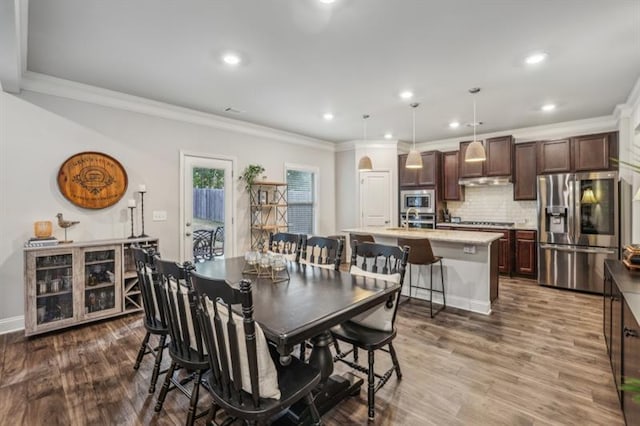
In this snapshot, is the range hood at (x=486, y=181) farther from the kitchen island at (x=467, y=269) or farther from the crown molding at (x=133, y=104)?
the crown molding at (x=133, y=104)

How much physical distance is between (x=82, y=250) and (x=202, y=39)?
253 centimetres

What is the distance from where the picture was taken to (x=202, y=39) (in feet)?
8.63

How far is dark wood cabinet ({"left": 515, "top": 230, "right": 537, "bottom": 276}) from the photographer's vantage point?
5336mm

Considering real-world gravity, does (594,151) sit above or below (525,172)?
above

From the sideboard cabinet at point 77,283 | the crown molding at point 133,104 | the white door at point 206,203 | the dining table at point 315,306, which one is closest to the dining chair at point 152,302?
the dining table at point 315,306

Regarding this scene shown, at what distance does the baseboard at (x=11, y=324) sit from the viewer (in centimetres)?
326

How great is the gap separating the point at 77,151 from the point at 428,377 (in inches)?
168

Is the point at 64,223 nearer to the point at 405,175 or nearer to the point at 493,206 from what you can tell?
the point at 405,175

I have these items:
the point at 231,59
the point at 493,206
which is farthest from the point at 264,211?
the point at 493,206

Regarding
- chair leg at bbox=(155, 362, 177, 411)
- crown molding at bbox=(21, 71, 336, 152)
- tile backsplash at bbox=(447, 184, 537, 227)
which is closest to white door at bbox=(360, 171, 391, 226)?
tile backsplash at bbox=(447, 184, 537, 227)

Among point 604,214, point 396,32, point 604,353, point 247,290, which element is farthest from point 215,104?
point 604,214

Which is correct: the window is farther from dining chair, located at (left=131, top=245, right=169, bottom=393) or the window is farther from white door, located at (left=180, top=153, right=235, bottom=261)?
dining chair, located at (left=131, top=245, right=169, bottom=393)

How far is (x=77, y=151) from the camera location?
361cm

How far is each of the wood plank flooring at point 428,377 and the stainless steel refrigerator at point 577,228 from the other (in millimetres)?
1303
